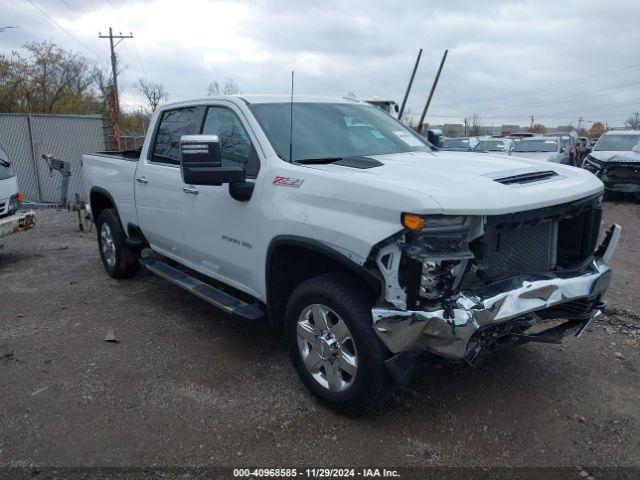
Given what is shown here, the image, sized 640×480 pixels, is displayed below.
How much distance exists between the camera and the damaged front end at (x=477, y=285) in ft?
9.09

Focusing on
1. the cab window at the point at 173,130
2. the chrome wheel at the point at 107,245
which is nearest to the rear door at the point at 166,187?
the cab window at the point at 173,130

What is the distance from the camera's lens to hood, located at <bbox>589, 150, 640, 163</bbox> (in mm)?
12820

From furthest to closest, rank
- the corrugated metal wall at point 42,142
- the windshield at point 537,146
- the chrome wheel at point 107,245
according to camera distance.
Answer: the windshield at point 537,146
the corrugated metal wall at point 42,142
the chrome wheel at point 107,245

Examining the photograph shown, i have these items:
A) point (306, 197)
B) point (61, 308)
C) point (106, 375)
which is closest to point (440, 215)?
point (306, 197)

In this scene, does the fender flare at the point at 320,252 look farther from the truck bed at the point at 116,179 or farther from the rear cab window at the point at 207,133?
the truck bed at the point at 116,179

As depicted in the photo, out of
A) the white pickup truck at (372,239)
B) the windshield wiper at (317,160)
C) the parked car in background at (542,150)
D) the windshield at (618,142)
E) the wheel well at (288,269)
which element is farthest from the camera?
the parked car in background at (542,150)

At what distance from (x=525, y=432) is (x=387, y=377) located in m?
0.95

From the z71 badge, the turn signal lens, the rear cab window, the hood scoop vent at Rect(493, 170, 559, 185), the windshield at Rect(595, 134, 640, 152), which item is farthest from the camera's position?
the windshield at Rect(595, 134, 640, 152)

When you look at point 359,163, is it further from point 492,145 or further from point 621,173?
point 492,145

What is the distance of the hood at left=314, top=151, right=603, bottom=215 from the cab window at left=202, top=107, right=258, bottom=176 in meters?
0.61

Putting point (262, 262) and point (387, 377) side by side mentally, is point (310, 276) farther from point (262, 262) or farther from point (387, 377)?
point (387, 377)

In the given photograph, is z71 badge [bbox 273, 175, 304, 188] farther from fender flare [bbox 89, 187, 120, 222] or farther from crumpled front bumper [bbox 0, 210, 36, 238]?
crumpled front bumper [bbox 0, 210, 36, 238]

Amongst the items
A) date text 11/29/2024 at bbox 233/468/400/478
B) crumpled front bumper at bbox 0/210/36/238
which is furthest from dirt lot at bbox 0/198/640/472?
crumpled front bumper at bbox 0/210/36/238

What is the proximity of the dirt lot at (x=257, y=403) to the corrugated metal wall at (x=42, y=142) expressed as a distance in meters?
9.58
